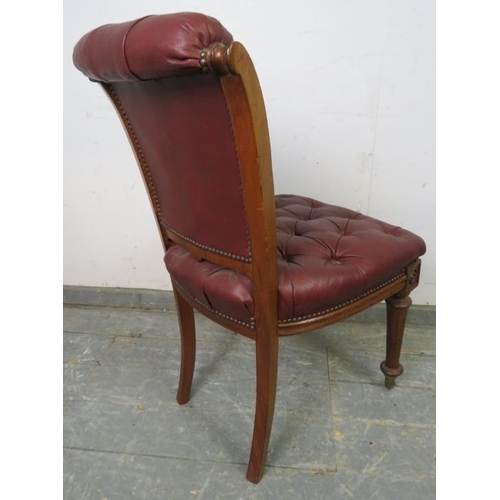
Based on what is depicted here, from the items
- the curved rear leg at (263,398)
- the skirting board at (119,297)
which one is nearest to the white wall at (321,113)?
the skirting board at (119,297)

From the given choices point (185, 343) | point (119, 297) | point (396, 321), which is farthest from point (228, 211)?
point (119, 297)

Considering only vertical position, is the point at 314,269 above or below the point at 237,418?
above

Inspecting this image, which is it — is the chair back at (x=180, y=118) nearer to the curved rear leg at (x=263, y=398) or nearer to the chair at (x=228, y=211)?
the chair at (x=228, y=211)

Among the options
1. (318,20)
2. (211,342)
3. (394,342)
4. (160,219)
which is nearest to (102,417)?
(211,342)

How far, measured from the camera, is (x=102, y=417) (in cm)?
120

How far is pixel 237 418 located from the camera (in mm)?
1191

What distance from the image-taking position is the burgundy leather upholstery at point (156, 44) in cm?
55

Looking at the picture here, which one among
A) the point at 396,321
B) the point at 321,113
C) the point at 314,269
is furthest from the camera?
the point at 321,113

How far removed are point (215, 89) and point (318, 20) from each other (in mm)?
890

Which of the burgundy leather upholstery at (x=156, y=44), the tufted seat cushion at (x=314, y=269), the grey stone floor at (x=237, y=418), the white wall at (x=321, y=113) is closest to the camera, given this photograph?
the burgundy leather upholstery at (x=156, y=44)

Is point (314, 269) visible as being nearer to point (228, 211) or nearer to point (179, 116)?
point (228, 211)

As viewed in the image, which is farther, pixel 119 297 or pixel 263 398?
pixel 119 297

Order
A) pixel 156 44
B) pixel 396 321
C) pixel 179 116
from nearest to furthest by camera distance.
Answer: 1. pixel 156 44
2. pixel 179 116
3. pixel 396 321

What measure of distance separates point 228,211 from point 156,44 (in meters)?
0.30
